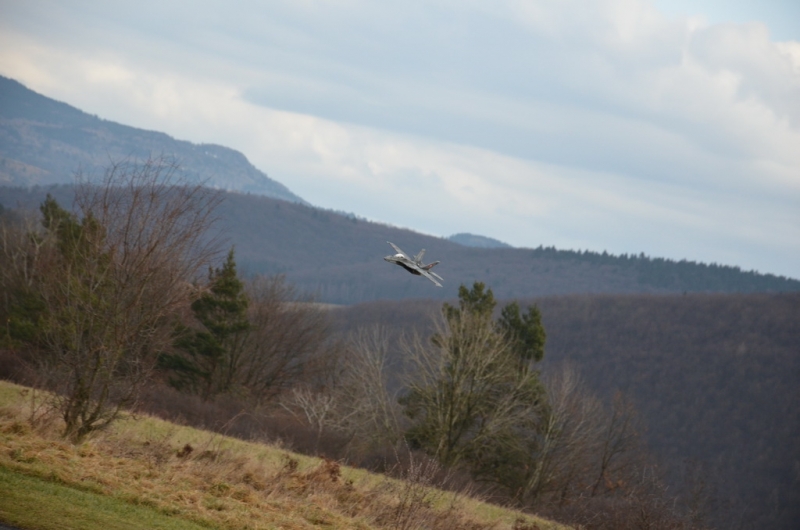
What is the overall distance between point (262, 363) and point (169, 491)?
4093 centimetres

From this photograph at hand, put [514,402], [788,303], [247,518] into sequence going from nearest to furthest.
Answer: [247,518], [514,402], [788,303]

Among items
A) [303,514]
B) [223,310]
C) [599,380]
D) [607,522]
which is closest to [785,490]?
[599,380]

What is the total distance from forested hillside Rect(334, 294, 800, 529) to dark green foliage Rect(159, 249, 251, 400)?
129ft

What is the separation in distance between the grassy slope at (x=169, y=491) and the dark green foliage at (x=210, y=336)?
92.3 ft

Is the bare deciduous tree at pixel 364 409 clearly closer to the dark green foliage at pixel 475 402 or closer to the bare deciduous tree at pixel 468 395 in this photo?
the dark green foliage at pixel 475 402

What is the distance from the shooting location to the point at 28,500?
1050 centimetres

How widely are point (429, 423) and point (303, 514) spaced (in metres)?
25.6

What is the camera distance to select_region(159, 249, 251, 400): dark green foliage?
44697 mm

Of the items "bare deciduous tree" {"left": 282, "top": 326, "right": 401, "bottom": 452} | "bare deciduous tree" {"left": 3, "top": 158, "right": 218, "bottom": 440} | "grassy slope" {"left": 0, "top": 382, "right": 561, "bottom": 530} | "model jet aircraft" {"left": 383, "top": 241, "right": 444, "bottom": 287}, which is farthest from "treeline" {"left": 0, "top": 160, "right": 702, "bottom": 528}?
"model jet aircraft" {"left": 383, "top": 241, "right": 444, "bottom": 287}

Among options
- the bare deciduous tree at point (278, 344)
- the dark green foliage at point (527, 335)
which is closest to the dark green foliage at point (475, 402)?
the dark green foliage at point (527, 335)

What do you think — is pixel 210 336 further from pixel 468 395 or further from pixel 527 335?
pixel 527 335

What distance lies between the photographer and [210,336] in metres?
44.4

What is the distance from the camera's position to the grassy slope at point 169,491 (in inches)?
429

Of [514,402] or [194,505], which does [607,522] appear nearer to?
[194,505]
